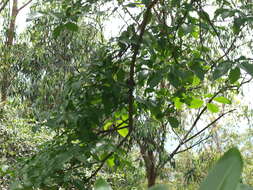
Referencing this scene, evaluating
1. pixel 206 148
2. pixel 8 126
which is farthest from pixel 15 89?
pixel 206 148

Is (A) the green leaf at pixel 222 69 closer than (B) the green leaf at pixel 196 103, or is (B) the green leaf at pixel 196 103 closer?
(A) the green leaf at pixel 222 69

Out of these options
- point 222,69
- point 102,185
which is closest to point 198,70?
point 222,69

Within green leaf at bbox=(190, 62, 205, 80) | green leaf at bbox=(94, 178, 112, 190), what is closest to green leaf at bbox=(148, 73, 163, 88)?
green leaf at bbox=(190, 62, 205, 80)

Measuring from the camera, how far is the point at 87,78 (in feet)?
2.57

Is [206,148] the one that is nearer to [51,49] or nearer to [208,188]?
[51,49]

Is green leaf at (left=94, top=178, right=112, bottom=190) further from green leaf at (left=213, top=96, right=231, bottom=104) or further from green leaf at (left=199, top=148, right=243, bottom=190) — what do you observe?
green leaf at (left=213, top=96, right=231, bottom=104)

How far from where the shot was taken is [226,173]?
22cm

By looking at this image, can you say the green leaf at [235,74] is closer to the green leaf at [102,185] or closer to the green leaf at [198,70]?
the green leaf at [198,70]

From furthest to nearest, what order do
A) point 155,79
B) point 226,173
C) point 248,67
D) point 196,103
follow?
point 196,103
point 155,79
point 248,67
point 226,173

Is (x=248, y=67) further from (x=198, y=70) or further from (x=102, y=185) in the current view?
(x=102, y=185)

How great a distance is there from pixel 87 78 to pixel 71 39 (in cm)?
447

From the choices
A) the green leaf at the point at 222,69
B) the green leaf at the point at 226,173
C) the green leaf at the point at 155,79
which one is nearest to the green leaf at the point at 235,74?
the green leaf at the point at 222,69

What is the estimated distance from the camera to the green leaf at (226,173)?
0.73 feet

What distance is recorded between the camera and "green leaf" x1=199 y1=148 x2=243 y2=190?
0.22m
